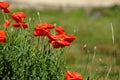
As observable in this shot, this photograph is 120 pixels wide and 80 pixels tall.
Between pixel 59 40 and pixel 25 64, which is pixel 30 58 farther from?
pixel 59 40

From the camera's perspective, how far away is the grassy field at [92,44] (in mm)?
5742

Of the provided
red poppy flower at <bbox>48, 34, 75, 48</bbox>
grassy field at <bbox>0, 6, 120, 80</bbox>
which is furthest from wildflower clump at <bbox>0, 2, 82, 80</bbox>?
→ grassy field at <bbox>0, 6, 120, 80</bbox>

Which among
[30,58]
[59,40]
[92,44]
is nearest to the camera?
[59,40]

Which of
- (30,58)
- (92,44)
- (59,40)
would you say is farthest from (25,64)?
(92,44)

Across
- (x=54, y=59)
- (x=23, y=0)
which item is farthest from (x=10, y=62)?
(x=23, y=0)

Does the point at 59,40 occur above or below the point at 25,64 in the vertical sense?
above

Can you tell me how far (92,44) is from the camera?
13320 millimetres

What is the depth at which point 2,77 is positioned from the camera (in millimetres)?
4316

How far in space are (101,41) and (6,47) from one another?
10.0 metres

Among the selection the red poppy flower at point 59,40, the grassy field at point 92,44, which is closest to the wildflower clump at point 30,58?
the red poppy flower at point 59,40

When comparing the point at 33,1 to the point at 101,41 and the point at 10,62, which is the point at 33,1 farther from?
the point at 10,62

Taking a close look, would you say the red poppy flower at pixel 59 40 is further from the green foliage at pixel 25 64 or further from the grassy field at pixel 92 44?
the grassy field at pixel 92 44

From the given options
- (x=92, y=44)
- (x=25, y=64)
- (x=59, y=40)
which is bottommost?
(x=92, y=44)

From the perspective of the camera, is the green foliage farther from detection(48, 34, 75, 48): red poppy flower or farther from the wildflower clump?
detection(48, 34, 75, 48): red poppy flower
